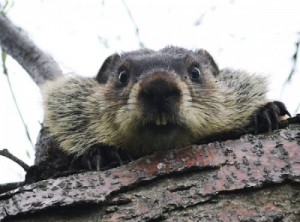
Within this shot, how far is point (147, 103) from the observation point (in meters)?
3.19

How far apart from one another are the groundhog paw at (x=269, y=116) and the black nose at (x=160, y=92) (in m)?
0.66

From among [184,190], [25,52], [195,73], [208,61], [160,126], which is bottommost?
[184,190]

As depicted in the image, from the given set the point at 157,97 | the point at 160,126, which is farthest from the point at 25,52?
the point at 157,97

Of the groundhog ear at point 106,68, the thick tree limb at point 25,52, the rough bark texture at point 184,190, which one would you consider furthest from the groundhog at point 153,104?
the thick tree limb at point 25,52

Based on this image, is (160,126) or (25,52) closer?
(160,126)

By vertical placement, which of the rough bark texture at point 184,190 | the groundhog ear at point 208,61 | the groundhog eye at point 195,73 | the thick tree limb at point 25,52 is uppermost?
the thick tree limb at point 25,52

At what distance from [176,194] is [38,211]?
682 millimetres

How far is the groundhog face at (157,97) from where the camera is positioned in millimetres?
3180

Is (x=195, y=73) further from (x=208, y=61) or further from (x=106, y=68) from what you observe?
(x=106, y=68)

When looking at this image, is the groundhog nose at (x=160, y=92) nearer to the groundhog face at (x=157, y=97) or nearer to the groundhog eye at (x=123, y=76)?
the groundhog face at (x=157, y=97)

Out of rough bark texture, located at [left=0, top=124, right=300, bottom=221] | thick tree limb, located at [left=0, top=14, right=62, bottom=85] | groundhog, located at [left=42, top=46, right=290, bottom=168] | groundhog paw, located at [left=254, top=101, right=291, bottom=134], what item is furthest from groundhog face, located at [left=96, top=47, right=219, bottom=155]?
thick tree limb, located at [left=0, top=14, right=62, bottom=85]

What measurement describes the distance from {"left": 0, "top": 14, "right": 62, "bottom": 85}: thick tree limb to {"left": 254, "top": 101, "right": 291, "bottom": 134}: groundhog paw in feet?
6.80

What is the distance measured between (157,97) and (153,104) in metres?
0.06

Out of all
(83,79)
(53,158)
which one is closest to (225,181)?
(53,158)
